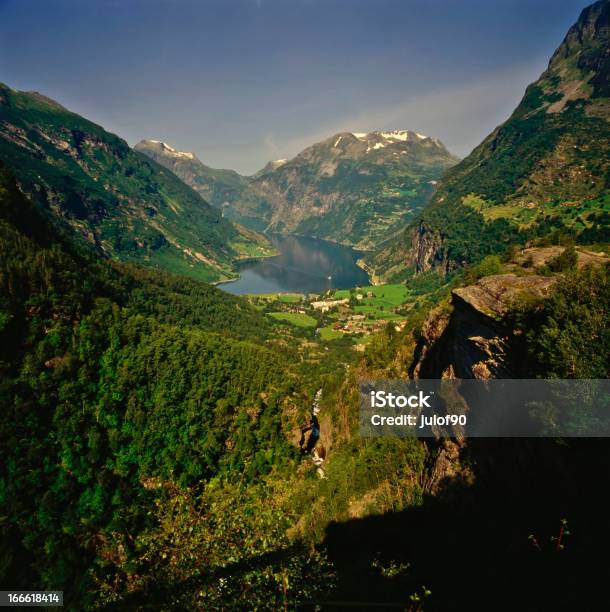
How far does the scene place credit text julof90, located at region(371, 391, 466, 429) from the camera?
38.1 m

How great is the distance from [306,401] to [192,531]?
5722 cm

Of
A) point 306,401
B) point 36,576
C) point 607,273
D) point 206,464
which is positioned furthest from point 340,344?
point 607,273

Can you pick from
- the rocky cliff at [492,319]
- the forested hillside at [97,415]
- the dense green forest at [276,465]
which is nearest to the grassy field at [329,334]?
the dense green forest at [276,465]

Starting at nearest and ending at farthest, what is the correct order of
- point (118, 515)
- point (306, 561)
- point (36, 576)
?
point (306, 561)
point (36, 576)
point (118, 515)

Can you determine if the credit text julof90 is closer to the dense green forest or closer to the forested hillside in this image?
the dense green forest

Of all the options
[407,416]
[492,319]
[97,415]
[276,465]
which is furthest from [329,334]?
[492,319]

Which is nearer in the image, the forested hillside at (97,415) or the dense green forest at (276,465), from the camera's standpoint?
the dense green forest at (276,465)

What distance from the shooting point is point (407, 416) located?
54594mm

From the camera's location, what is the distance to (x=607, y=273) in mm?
24141

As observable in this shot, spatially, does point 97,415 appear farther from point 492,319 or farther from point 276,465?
point 492,319

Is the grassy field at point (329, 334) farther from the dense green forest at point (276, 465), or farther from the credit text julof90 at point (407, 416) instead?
the credit text julof90 at point (407, 416)

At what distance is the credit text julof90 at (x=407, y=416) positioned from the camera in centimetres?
3806

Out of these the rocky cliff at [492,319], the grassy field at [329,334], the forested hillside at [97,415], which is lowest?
the forested hillside at [97,415]

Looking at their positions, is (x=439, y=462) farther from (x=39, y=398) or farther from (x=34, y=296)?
(x=34, y=296)
